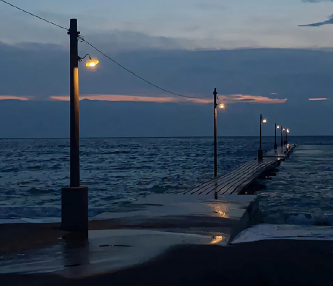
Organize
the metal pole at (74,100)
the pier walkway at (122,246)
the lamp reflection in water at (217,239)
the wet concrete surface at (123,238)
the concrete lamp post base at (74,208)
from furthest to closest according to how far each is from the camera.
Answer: the metal pole at (74,100), the concrete lamp post base at (74,208), the lamp reflection in water at (217,239), the wet concrete surface at (123,238), the pier walkway at (122,246)

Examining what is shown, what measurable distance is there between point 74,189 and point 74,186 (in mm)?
312

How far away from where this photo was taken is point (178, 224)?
10734mm

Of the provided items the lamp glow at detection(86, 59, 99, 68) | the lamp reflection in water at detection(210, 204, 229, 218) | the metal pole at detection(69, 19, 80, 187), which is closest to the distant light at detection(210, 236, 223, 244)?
the lamp reflection in water at detection(210, 204, 229, 218)

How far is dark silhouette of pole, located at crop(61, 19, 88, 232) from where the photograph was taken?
31.1ft

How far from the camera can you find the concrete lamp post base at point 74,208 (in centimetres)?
945

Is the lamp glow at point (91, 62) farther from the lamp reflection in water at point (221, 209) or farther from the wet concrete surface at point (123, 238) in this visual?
the lamp reflection in water at point (221, 209)

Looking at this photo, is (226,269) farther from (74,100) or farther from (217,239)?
(74,100)

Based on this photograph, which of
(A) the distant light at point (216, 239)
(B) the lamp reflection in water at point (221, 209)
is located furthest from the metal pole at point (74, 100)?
(B) the lamp reflection in water at point (221, 209)

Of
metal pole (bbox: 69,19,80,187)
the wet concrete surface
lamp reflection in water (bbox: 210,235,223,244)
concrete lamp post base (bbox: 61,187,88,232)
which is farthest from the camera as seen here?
metal pole (bbox: 69,19,80,187)

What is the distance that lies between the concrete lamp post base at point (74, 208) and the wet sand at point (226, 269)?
232 centimetres

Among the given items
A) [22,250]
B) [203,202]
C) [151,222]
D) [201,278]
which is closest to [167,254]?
[201,278]

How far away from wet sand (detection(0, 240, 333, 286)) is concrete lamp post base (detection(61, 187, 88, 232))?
2.32 m

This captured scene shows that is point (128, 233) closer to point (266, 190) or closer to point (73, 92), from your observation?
point (73, 92)

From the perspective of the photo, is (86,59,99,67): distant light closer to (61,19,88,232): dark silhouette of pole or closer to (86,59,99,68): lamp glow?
(86,59,99,68): lamp glow
